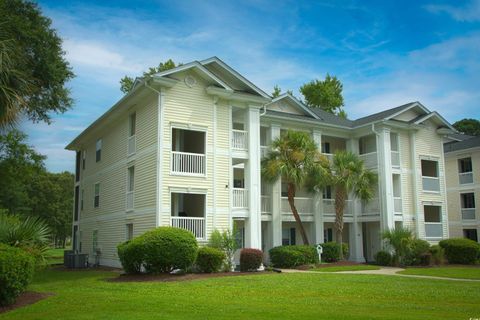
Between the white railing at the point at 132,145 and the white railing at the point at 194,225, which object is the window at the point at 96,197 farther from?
the white railing at the point at 194,225

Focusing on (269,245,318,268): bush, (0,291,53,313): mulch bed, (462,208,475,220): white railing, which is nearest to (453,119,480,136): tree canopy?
(462,208,475,220): white railing

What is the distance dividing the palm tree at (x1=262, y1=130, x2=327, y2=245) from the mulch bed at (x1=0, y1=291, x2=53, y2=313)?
1472cm

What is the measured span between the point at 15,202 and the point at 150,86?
42.4 metres

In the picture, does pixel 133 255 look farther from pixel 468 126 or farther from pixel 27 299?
pixel 468 126

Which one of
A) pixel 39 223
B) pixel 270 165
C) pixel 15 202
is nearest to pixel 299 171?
pixel 270 165

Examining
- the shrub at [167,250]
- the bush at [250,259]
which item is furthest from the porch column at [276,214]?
the shrub at [167,250]

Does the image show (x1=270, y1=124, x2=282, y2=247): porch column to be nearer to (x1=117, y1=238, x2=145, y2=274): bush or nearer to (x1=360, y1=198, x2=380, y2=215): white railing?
(x1=360, y1=198, x2=380, y2=215): white railing

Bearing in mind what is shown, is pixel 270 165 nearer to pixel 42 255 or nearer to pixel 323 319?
pixel 42 255

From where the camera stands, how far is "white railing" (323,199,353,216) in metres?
31.8

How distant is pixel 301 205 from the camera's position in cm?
3044

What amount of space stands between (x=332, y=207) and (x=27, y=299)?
2195 centimetres

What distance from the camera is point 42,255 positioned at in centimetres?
1459

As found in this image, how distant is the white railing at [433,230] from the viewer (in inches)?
1292

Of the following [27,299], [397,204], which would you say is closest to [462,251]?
[397,204]
